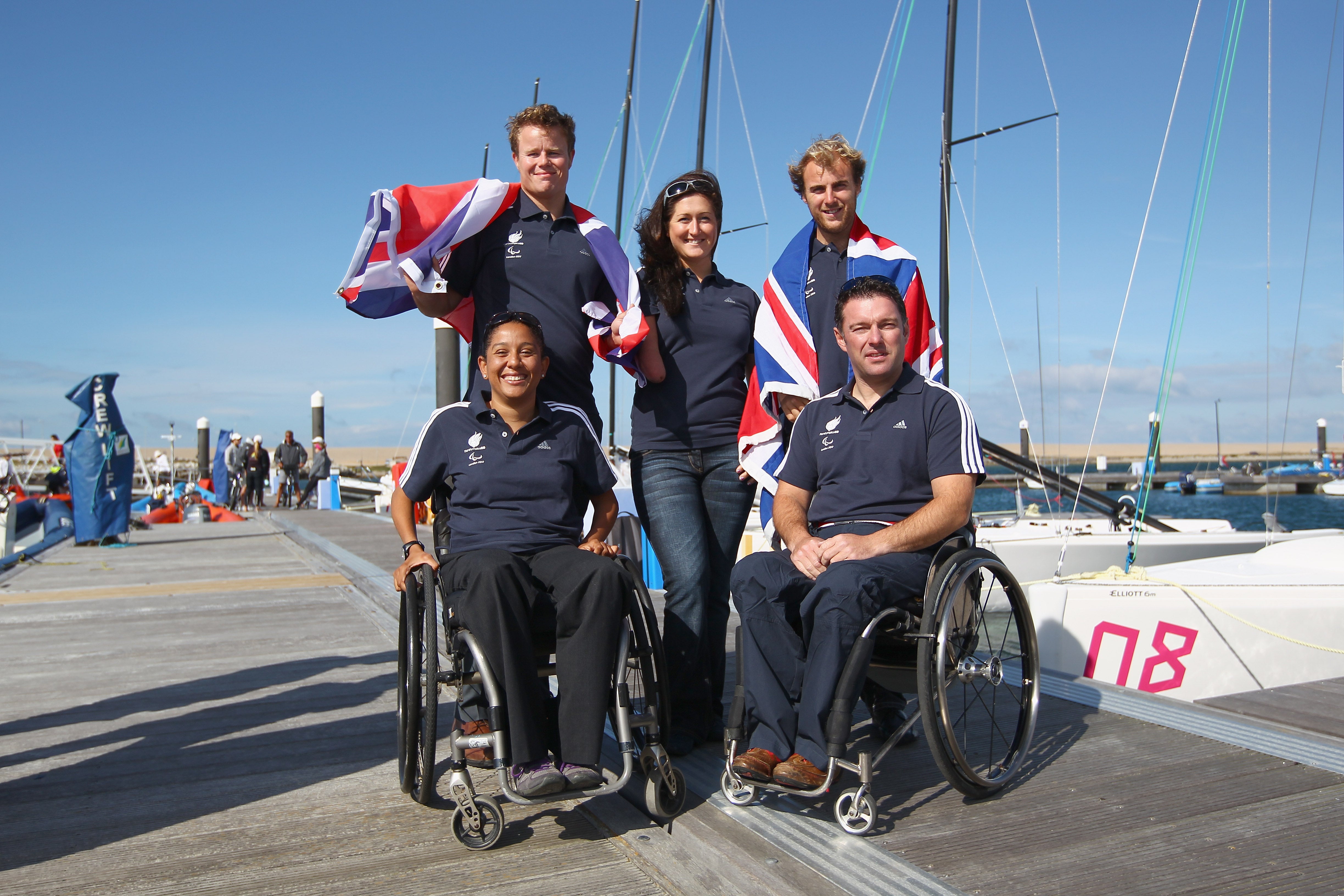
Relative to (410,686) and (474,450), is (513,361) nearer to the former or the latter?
(474,450)

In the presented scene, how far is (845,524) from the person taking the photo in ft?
8.38

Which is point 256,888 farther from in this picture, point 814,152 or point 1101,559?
point 1101,559

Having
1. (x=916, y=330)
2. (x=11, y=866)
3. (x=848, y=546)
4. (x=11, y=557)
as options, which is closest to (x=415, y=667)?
(x=11, y=866)

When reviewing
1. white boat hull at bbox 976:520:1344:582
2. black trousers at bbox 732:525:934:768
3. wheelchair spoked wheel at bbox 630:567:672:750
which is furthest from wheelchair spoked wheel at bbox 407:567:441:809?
white boat hull at bbox 976:520:1344:582

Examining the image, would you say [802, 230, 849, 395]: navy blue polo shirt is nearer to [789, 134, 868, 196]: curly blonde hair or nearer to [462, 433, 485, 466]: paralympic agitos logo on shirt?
[789, 134, 868, 196]: curly blonde hair

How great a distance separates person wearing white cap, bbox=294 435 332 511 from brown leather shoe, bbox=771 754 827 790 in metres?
20.3

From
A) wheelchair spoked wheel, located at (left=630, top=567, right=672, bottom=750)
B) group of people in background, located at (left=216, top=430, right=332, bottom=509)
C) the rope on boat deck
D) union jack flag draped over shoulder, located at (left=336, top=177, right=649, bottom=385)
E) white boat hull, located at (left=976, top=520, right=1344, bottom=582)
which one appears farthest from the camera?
group of people in background, located at (left=216, top=430, right=332, bottom=509)

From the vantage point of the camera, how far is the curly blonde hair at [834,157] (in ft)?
9.33

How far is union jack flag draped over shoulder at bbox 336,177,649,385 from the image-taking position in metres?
2.74

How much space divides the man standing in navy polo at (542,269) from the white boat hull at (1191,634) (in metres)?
3.13

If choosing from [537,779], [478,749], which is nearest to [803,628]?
[537,779]

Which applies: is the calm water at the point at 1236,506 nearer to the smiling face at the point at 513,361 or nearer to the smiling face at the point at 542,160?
the smiling face at the point at 542,160

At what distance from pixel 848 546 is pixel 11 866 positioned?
2.01m

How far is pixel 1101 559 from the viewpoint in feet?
34.0
